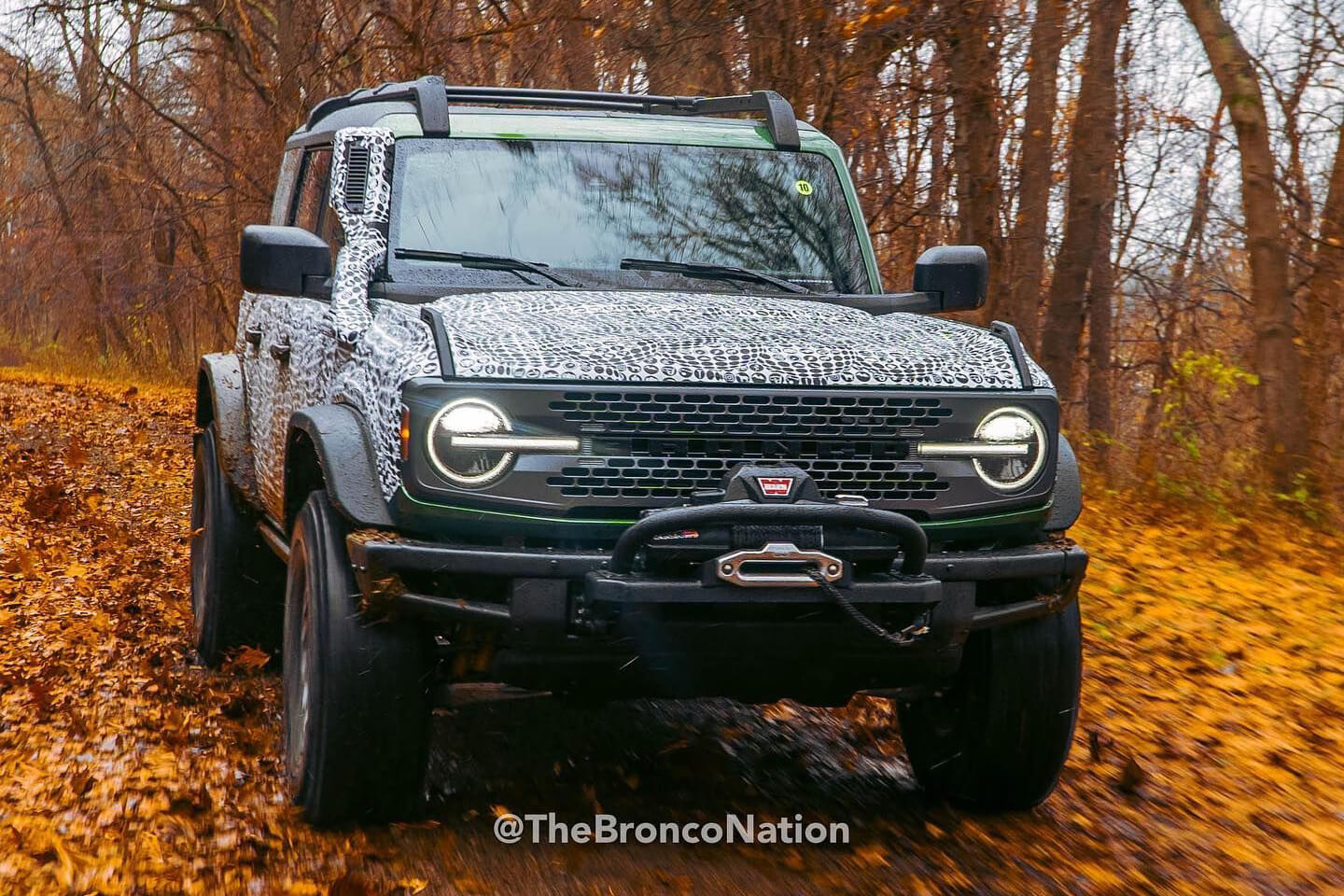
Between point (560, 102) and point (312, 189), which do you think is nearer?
point (560, 102)

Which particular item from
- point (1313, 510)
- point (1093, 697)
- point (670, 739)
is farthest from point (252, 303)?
point (1313, 510)

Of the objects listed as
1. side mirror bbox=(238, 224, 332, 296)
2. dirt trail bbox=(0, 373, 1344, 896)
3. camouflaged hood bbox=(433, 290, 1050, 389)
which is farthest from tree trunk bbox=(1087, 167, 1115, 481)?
side mirror bbox=(238, 224, 332, 296)

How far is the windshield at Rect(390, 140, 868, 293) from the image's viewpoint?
4707 millimetres

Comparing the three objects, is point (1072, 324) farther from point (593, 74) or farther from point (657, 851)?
point (657, 851)

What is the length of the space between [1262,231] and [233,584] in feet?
24.7

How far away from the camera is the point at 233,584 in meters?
5.84

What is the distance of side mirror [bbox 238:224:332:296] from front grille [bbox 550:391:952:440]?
4.18ft

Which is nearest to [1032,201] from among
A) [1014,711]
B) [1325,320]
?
[1325,320]

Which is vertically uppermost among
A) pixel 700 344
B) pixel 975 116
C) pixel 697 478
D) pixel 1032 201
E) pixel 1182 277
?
pixel 975 116

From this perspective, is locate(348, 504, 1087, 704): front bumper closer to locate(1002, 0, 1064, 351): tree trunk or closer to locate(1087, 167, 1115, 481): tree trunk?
locate(1002, 0, 1064, 351): tree trunk

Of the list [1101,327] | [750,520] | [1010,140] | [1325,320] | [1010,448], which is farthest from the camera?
[1101,327]

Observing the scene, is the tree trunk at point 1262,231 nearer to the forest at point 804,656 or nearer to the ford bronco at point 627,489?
the forest at point 804,656

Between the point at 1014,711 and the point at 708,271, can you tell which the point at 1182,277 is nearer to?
the point at 708,271

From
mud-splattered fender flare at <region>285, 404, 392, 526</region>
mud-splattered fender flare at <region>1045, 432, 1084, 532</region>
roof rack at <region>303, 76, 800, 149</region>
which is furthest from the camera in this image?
roof rack at <region>303, 76, 800, 149</region>
